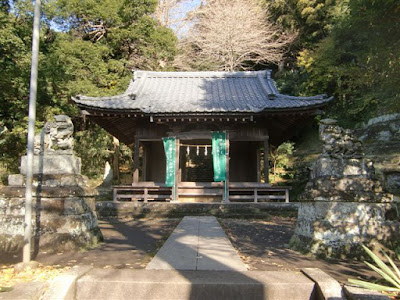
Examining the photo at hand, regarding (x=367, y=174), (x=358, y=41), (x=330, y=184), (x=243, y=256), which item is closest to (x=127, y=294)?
(x=243, y=256)

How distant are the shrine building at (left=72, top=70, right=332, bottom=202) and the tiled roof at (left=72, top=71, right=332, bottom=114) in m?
0.04

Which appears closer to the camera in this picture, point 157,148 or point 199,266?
point 199,266

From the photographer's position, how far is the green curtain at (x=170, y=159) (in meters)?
11.0

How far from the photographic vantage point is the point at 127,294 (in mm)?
2936

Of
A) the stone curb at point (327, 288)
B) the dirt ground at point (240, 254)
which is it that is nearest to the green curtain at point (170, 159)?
the dirt ground at point (240, 254)

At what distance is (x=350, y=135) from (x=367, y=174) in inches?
27.5

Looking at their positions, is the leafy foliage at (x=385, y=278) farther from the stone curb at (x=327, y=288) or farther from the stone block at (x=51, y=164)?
the stone block at (x=51, y=164)

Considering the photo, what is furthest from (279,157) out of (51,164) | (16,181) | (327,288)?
(327,288)

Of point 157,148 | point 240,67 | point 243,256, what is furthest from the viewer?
point 240,67

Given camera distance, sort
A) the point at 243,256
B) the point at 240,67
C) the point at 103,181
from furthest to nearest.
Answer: the point at 240,67, the point at 103,181, the point at 243,256

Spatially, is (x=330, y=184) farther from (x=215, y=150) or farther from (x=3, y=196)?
(x=215, y=150)

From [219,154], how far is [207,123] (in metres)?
1.34

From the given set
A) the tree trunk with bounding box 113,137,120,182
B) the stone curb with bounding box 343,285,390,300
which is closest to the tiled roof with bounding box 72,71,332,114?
the tree trunk with bounding box 113,137,120,182

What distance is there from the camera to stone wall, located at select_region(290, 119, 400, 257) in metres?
4.30
